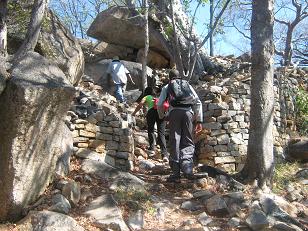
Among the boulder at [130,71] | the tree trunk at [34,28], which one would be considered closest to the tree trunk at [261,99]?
the tree trunk at [34,28]

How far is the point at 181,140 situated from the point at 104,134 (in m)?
1.74

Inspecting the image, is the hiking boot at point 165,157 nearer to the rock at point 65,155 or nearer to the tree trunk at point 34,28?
the rock at point 65,155

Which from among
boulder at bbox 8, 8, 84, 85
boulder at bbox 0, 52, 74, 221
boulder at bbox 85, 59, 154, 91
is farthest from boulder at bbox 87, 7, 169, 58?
boulder at bbox 0, 52, 74, 221

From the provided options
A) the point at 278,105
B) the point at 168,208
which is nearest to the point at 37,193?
the point at 168,208

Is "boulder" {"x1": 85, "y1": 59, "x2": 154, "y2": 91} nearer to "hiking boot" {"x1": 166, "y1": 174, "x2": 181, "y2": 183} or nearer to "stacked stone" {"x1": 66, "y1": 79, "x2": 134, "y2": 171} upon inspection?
"stacked stone" {"x1": 66, "y1": 79, "x2": 134, "y2": 171}

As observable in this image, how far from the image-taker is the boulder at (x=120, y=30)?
50.2 ft

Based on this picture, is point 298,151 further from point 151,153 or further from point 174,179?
point 174,179

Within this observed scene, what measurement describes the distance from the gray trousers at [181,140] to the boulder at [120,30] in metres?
9.04

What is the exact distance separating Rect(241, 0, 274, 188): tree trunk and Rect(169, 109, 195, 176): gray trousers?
99 centimetres

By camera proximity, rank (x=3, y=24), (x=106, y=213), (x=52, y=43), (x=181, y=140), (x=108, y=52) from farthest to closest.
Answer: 1. (x=108, y=52)
2. (x=52, y=43)
3. (x=3, y=24)
4. (x=181, y=140)
5. (x=106, y=213)

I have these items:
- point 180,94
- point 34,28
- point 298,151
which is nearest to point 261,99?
point 180,94

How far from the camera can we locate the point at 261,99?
6680 mm

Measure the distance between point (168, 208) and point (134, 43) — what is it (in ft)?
35.3

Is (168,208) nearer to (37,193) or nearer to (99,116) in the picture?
(37,193)
